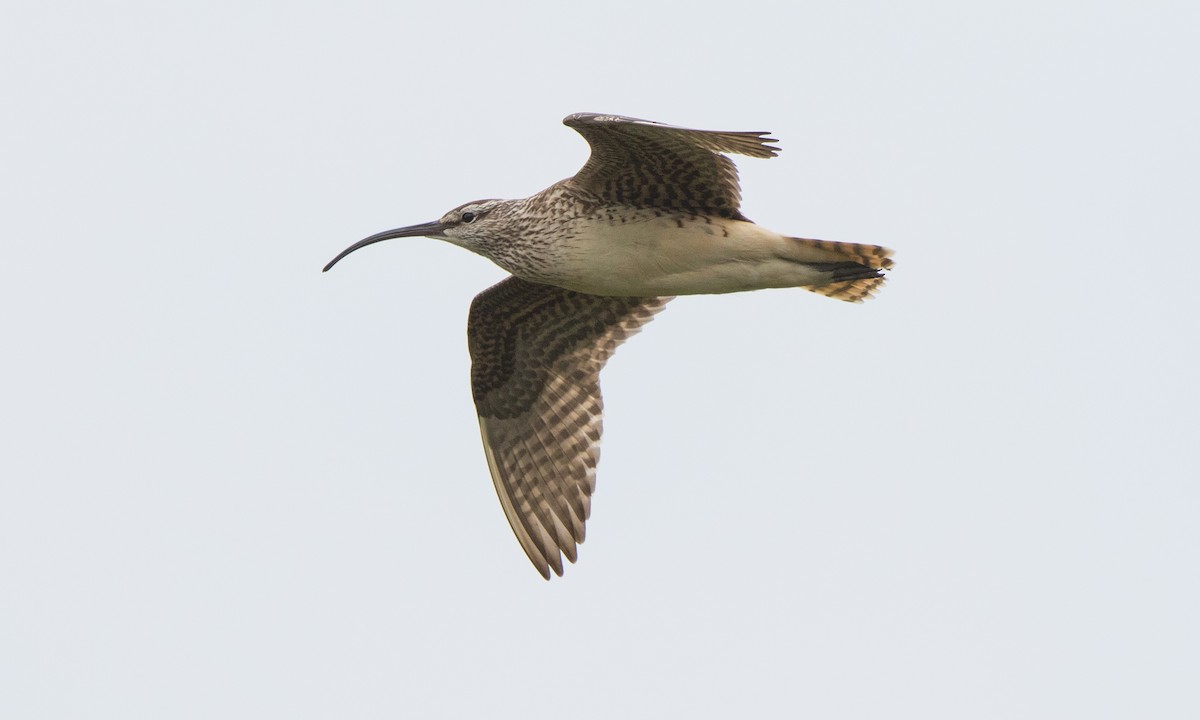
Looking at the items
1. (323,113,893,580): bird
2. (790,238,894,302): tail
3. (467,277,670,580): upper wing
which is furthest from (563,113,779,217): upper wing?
(467,277,670,580): upper wing

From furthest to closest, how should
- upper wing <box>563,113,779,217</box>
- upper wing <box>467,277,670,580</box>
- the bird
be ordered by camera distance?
upper wing <box>467,277,670,580</box> < the bird < upper wing <box>563,113,779,217</box>

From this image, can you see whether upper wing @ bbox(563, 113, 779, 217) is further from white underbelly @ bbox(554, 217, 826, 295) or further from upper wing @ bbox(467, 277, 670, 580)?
upper wing @ bbox(467, 277, 670, 580)

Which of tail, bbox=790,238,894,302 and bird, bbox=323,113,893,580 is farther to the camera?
tail, bbox=790,238,894,302

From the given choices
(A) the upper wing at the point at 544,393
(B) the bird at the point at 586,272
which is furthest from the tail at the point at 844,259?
(A) the upper wing at the point at 544,393

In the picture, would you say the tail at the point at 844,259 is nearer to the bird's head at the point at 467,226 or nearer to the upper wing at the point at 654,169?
the upper wing at the point at 654,169

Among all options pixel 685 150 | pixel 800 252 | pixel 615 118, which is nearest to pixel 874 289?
pixel 800 252

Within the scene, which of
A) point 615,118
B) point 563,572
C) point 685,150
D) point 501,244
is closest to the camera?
point 615,118

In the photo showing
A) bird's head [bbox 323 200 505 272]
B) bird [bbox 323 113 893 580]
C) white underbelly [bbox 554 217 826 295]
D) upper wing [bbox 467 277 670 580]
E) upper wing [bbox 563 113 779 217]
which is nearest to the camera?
upper wing [bbox 563 113 779 217]

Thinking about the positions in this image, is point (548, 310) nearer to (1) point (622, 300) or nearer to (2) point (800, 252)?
(1) point (622, 300)
